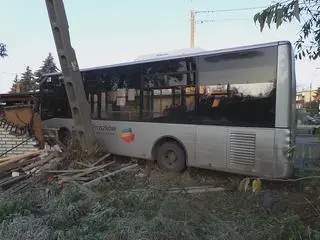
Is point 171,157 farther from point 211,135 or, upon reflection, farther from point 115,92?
point 115,92

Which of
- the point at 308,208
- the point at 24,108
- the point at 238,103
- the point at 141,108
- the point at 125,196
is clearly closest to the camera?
the point at 308,208

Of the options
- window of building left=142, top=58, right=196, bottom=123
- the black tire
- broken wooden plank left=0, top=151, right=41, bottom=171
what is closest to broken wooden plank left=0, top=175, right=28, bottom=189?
broken wooden plank left=0, top=151, right=41, bottom=171

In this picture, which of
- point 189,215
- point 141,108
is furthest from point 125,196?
point 141,108

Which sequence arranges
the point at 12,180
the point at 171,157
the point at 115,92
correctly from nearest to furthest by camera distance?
1. the point at 12,180
2. the point at 171,157
3. the point at 115,92

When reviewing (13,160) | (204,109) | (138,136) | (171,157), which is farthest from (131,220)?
(138,136)

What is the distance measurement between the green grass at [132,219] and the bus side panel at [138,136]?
354 centimetres

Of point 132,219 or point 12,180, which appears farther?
point 12,180

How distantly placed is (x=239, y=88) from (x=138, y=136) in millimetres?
3292

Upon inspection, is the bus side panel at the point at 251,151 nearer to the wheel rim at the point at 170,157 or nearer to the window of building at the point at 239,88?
the window of building at the point at 239,88

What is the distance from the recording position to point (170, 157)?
10055mm

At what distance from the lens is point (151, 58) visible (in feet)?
35.0

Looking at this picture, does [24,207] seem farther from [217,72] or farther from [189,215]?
[217,72]

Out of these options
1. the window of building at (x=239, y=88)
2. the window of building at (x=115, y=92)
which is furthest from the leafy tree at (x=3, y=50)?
the window of building at (x=239, y=88)

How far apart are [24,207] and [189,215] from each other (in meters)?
2.14
